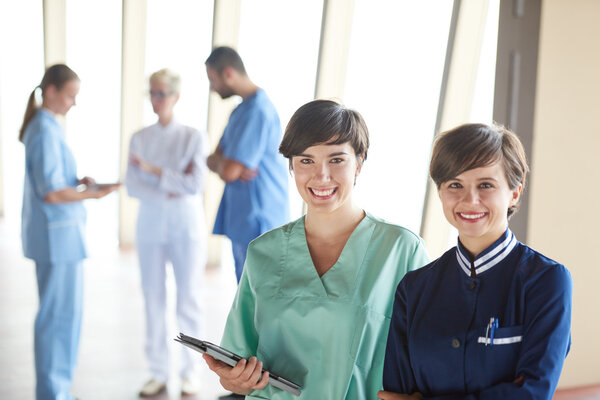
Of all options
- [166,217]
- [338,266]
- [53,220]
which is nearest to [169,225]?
[166,217]

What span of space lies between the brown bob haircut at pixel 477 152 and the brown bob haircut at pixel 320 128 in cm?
27

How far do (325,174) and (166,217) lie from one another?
83.3 inches

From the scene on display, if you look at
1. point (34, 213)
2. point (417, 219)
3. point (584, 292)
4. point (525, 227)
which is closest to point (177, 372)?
point (34, 213)

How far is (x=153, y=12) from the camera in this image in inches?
205

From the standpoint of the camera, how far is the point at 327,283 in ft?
4.99

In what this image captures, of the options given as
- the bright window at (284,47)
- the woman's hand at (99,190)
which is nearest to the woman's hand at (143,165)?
the woman's hand at (99,190)

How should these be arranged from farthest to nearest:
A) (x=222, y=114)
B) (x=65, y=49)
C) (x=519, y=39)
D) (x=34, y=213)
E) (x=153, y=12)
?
(x=222, y=114), (x=153, y=12), (x=65, y=49), (x=519, y=39), (x=34, y=213)

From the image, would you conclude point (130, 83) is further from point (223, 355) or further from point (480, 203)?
point (480, 203)

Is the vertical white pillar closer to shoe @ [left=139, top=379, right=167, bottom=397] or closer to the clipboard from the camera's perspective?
shoe @ [left=139, top=379, right=167, bottom=397]

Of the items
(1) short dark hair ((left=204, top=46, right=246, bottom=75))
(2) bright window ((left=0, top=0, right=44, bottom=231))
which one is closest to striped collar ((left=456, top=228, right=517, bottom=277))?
(1) short dark hair ((left=204, top=46, right=246, bottom=75))

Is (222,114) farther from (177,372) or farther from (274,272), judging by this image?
(274,272)

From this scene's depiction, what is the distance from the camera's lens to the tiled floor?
11.8ft

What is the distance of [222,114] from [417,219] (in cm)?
197

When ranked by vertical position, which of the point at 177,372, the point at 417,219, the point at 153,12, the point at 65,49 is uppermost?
the point at 153,12
